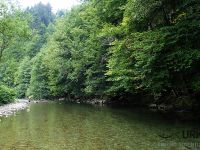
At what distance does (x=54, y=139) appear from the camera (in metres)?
14.1

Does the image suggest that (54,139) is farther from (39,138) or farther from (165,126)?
(165,126)

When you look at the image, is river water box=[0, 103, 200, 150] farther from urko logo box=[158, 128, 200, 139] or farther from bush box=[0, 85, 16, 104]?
bush box=[0, 85, 16, 104]

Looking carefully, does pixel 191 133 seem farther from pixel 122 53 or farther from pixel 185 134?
pixel 122 53

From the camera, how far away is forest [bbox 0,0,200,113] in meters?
18.1

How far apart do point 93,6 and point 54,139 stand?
26.2 meters

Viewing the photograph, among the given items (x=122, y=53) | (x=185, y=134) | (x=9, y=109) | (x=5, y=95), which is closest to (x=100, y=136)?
(x=185, y=134)

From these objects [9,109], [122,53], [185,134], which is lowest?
[185,134]

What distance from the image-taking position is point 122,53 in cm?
2298

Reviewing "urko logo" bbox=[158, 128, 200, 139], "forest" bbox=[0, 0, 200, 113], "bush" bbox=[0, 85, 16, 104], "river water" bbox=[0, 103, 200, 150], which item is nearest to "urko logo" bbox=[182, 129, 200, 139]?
"urko logo" bbox=[158, 128, 200, 139]

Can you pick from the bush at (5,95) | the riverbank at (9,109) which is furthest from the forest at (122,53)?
the riverbank at (9,109)

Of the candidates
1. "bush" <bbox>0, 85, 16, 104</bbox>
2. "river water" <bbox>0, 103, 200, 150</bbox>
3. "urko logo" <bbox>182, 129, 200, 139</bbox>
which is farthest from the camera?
"bush" <bbox>0, 85, 16, 104</bbox>

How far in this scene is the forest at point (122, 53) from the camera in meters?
18.1

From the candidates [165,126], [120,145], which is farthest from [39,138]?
[165,126]

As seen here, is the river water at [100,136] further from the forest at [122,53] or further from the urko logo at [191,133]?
the forest at [122,53]
